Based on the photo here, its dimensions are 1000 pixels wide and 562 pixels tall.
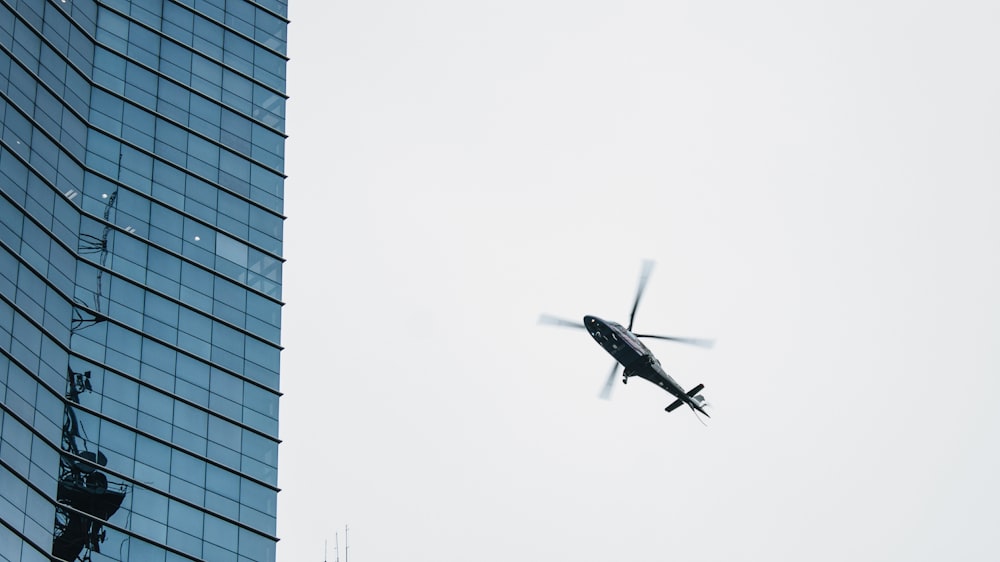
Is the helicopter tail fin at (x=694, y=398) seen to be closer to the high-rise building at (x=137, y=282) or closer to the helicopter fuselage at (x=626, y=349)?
the helicopter fuselage at (x=626, y=349)

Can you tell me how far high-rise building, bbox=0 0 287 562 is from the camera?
269 feet

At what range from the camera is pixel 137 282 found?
90.5 meters

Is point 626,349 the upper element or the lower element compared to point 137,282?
lower

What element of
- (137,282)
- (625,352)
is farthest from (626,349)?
(137,282)

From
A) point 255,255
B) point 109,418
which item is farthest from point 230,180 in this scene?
point 109,418

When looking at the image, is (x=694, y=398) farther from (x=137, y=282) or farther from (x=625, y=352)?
(x=137, y=282)

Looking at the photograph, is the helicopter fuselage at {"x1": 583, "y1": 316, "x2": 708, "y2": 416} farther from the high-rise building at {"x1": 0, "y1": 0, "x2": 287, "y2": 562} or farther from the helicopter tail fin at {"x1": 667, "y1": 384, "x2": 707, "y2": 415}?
the high-rise building at {"x1": 0, "y1": 0, "x2": 287, "y2": 562}

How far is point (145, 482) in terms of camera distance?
8512cm

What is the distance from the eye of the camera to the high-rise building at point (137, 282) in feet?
269

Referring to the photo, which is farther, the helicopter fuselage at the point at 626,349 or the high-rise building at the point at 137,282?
the helicopter fuselage at the point at 626,349

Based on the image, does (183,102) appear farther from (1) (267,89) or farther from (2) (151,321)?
(2) (151,321)

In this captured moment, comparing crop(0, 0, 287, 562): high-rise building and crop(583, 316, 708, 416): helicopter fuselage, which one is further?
crop(583, 316, 708, 416): helicopter fuselage

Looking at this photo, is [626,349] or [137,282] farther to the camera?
[137,282]

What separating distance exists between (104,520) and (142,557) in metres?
2.46
